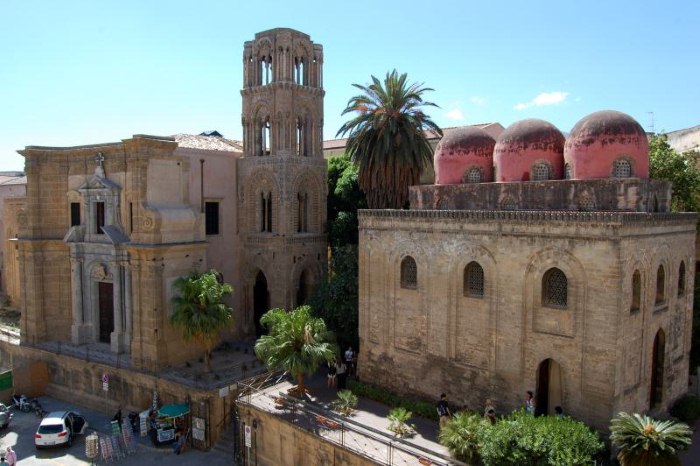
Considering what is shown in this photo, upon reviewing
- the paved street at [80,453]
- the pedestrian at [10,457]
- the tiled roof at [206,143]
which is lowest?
the paved street at [80,453]

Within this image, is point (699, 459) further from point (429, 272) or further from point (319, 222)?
point (319, 222)

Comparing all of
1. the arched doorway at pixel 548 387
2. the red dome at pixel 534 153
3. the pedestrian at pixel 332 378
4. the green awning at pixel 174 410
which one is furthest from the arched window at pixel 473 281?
the green awning at pixel 174 410

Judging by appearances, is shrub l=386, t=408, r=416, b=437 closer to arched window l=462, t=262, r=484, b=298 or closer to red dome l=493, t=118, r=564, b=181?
arched window l=462, t=262, r=484, b=298

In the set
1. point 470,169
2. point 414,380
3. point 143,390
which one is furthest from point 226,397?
point 470,169

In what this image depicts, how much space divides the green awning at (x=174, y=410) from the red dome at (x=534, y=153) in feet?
50.2

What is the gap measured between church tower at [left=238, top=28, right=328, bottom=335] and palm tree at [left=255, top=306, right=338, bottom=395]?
785 cm

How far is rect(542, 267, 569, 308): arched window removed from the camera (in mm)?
17234

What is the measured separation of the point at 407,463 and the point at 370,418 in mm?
3667

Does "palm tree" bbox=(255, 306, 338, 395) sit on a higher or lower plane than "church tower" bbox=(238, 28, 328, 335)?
lower

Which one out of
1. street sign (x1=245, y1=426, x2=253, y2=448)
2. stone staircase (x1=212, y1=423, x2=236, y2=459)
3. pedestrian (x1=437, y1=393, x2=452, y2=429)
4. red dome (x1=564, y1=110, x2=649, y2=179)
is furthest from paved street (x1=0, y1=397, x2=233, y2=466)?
red dome (x1=564, y1=110, x2=649, y2=179)

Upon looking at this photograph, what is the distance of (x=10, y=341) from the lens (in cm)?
3088

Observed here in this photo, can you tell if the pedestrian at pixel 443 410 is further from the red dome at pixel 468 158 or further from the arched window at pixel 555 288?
the red dome at pixel 468 158

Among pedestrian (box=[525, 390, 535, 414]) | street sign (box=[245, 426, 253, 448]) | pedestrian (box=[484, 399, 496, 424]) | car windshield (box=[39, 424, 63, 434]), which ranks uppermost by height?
pedestrian (box=[525, 390, 535, 414])

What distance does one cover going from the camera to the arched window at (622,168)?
18.2 metres
